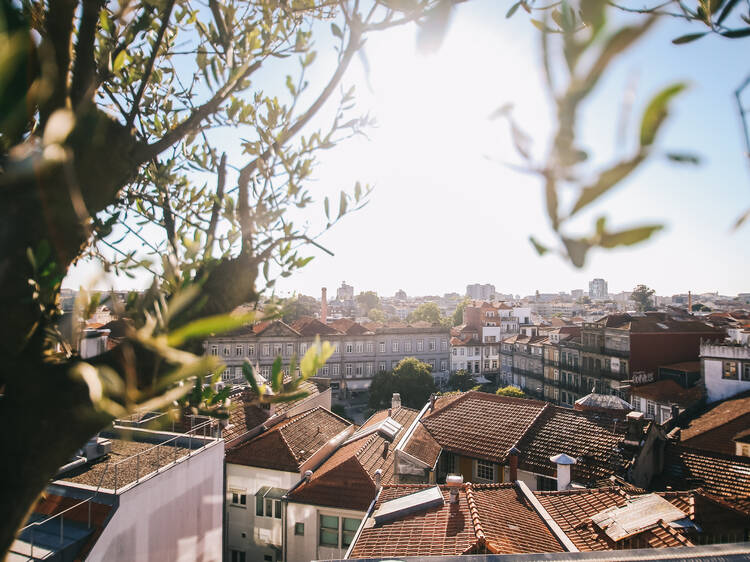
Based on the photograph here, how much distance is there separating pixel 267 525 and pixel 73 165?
46.2ft

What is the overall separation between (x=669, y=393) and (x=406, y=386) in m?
16.4

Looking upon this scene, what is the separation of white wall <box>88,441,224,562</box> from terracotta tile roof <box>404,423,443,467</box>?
17.7 feet

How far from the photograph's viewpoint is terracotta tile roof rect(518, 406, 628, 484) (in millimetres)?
12109

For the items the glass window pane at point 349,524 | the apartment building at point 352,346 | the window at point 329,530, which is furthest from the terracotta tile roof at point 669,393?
the apartment building at point 352,346

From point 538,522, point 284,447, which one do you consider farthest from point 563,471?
point 284,447

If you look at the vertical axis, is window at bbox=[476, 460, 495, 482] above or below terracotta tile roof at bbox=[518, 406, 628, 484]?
below

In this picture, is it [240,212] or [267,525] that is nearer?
[240,212]

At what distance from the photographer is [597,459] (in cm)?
1238

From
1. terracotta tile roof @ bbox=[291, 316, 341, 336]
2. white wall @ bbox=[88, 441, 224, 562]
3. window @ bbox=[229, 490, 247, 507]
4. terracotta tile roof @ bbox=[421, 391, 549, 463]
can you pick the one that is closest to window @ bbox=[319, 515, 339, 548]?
window @ bbox=[229, 490, 247, 507]

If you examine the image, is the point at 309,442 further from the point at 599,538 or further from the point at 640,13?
the point at 640,13

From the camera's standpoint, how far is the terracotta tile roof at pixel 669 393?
21.3 m

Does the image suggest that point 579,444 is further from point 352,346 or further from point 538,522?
point 352,346

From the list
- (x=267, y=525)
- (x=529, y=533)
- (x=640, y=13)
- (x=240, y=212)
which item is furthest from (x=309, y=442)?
(x=640, y=13)

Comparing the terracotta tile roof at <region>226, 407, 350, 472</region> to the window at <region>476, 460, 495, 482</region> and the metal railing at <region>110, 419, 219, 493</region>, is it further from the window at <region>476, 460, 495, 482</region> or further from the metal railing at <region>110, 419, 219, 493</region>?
the window at <region>476, 460, 495, 482</region>
